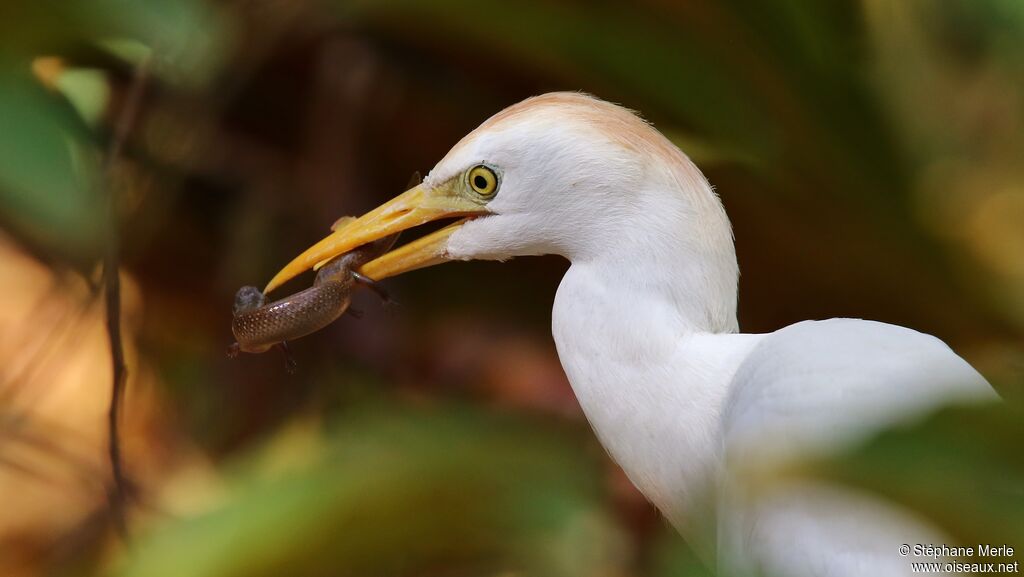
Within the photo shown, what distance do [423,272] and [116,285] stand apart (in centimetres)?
71

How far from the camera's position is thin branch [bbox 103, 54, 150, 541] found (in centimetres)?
136

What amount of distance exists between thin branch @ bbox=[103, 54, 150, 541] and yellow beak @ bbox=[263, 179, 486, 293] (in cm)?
45

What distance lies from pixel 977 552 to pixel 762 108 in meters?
0.97

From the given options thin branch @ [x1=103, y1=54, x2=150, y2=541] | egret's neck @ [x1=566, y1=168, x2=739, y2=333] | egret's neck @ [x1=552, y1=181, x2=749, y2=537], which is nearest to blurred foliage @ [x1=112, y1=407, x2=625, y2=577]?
egret's neck @ [x1=552, y1=181, x2=749, y2=537]

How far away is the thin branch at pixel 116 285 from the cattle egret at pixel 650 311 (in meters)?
0.60

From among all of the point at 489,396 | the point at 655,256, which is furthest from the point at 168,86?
the point at 655,256

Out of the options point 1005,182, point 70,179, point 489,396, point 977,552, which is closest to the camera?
point 977,552

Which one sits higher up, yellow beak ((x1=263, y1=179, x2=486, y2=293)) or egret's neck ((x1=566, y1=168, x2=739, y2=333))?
yellow beak ((x1=263, y1=179, x2=486, y2=293))

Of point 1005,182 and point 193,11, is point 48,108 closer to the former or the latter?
point 193,11

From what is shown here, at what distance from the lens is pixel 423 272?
2.01 meters

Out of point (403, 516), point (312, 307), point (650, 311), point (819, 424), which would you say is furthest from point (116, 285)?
point (819, 424)

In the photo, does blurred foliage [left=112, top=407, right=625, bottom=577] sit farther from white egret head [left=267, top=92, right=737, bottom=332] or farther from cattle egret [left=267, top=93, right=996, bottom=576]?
white egret head [left=267, top=92, right=737, bottom=332]

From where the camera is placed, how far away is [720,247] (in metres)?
0.92

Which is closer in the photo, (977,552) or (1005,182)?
(977,552)
